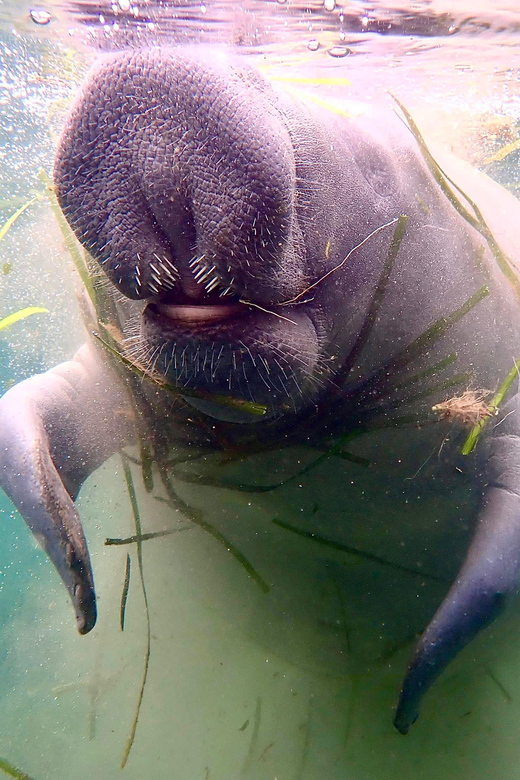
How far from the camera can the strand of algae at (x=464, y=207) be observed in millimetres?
2902

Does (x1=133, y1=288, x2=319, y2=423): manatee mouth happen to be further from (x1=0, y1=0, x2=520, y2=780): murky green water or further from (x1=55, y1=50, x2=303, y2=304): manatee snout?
(x1=0, y1=0, x2=520, y2=780): murky green water

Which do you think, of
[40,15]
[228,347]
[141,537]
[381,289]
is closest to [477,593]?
[381,289]

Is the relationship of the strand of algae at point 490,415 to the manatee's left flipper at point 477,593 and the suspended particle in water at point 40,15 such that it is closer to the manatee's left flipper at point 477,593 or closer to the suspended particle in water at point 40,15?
the manatee's left flipper at point 477,593

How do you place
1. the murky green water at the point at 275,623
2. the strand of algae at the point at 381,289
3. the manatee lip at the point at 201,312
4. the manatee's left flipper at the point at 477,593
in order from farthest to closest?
the murky green water at the point at 275,623 < the manatee's left flipper at the point at 477,593 < the strand of algae at the point at 381,289 < the manatee lip at the point at 201,312

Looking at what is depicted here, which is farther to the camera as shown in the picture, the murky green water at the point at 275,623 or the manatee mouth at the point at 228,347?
the murky green water at the point at 275,623

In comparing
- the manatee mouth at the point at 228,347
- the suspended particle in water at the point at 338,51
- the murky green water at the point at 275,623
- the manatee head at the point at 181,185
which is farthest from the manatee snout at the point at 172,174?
the suspended particle in water at the point at 338,51

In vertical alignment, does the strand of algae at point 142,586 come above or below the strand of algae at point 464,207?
below

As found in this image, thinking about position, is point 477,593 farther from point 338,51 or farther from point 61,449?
point 338,51

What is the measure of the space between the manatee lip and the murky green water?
128cm

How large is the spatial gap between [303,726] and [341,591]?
1110 millimetres

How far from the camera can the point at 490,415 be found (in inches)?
117

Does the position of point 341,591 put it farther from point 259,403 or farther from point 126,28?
point 126,28

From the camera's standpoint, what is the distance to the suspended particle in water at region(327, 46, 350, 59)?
18.5ft

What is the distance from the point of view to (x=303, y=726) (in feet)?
12.8
